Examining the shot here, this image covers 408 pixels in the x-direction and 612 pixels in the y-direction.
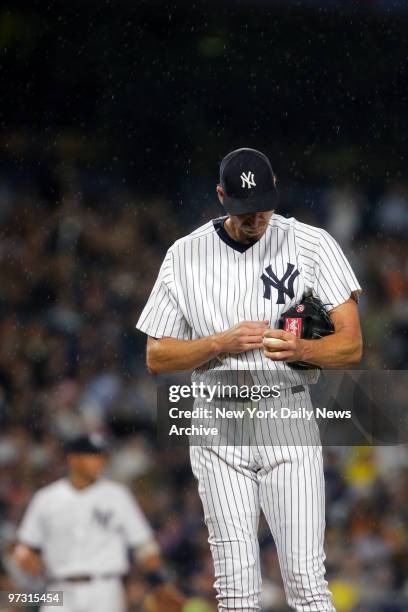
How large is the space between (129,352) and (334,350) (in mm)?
3931

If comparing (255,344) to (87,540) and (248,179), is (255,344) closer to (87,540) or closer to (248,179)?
(248,179)

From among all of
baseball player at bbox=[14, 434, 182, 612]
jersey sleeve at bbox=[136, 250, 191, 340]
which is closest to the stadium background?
baseball player at bbox=[14, 434, 182, 612]

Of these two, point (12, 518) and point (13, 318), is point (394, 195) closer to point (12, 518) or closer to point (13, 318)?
point (13, 318)

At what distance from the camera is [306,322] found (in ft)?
8.27

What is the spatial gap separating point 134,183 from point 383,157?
1.67m

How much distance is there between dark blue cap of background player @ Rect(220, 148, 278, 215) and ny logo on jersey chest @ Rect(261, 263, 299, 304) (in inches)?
7.2

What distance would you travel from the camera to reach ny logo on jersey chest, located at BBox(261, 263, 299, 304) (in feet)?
8.39

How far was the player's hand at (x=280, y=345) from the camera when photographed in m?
2.41

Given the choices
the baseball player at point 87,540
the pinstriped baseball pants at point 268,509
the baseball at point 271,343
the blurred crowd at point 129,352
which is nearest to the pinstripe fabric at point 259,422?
the pinstriped baseball pants at point 268,509

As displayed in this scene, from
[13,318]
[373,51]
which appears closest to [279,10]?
[373,51]

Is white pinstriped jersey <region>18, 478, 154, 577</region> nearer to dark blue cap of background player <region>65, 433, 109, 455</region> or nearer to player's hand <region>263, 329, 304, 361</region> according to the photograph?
dark blue cap of background player <region>65, 433, 109, 455</region>

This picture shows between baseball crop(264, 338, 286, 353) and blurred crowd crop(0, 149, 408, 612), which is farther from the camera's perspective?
blurred crowd crop(0, 149, 408, 612)

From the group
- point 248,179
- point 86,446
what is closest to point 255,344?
point 248,179

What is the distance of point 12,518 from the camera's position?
563cm
